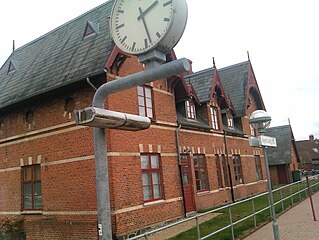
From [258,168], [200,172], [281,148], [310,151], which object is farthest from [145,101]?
[310,151]

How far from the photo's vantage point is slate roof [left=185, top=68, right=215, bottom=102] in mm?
20316

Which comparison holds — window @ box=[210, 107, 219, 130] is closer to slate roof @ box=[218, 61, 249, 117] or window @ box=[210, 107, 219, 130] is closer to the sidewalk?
slate roof @ box=[218, 61, 249, 117]

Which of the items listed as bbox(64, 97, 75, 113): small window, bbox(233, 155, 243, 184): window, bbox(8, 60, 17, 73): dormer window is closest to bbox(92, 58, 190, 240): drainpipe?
bbox(64, 97, 75, 113): small window

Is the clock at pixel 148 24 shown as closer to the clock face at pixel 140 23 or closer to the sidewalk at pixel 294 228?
the clock face at pixel 140 23

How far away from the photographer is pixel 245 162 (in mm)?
24000

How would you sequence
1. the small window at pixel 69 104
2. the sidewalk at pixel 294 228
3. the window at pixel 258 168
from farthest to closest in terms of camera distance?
the window at pixel 258 168 < the small window at pixel 69 104 < the sidewalk at pixel 294 228

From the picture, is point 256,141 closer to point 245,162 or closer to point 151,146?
point 151,146

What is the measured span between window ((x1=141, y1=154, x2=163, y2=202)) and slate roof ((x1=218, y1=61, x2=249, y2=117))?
12.0m

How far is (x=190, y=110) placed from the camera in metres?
18.9

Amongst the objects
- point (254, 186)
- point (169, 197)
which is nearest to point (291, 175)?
point (254, 186)

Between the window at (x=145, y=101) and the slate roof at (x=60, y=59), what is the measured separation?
7.88 feet

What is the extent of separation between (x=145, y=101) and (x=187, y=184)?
503cm

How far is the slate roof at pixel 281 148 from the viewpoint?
36719mm

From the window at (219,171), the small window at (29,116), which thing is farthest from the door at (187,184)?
the small window at (29,116)
